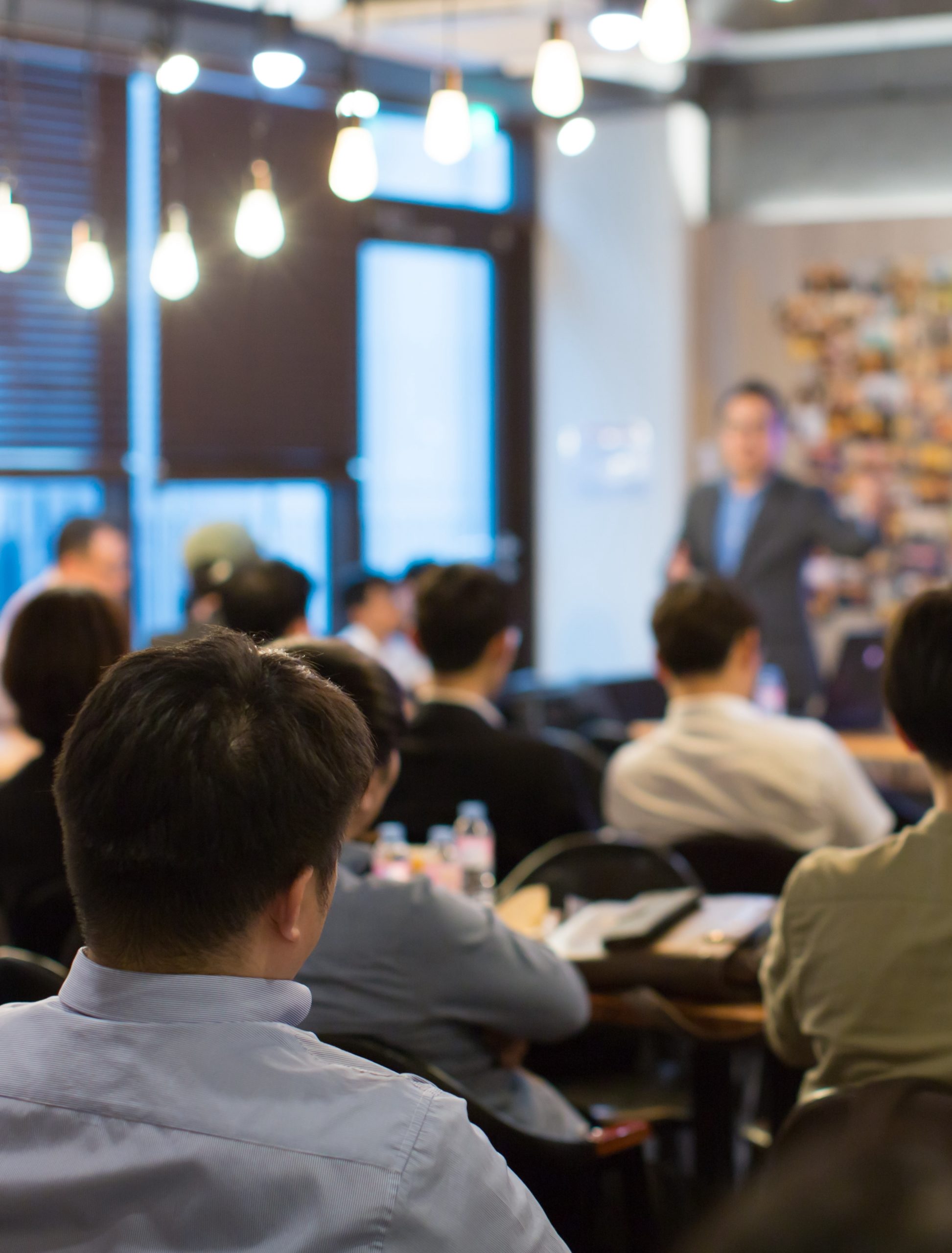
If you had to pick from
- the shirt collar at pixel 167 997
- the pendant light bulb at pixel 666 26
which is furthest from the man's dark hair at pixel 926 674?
the pendant light bulb at pixel 666 26

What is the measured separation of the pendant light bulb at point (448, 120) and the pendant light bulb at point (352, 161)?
0.14 m

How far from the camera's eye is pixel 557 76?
3.11m

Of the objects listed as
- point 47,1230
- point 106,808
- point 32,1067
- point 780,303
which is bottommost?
point 47,1230

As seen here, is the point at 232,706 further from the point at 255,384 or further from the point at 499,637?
the point at 255,384

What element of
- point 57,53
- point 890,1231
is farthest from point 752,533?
point 890,1231

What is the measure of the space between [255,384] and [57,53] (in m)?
1.37

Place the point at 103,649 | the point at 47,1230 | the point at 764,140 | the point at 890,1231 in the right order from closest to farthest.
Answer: the point at 890,1231 → the point at 47,1230 → the point at 103,649 → the point at 764,140

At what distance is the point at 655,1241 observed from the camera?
2.42 meters

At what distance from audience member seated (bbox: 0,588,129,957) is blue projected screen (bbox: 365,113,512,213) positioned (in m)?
3.98

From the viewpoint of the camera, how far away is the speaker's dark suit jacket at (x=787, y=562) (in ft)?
17.1

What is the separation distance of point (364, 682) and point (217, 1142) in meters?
1.06

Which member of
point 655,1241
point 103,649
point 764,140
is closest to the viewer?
point 655,1241

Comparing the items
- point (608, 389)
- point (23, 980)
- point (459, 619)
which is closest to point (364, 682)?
point (23, 980)

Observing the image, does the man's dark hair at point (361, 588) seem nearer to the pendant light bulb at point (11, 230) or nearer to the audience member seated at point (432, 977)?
the pendant light bulb at point (11, 230)
